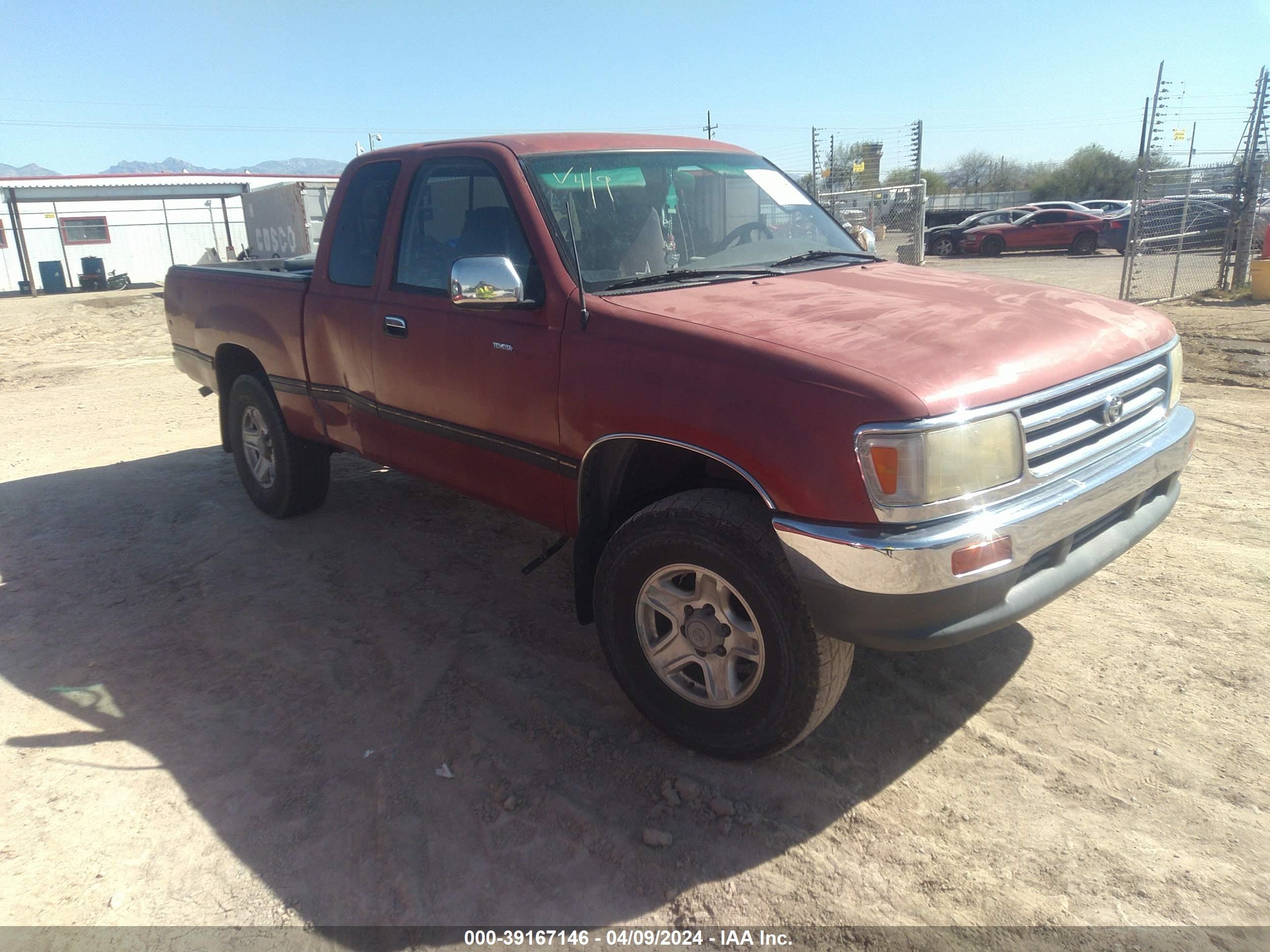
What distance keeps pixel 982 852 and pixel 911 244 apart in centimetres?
1438

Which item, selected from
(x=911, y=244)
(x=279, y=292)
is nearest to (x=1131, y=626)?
(x=279, y=292)

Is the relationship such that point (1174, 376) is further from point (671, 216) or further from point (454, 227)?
point (454, 227)

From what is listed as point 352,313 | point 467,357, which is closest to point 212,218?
point 352,313

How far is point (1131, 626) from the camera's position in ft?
12.1

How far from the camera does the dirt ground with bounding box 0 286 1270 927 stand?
2.46 metres

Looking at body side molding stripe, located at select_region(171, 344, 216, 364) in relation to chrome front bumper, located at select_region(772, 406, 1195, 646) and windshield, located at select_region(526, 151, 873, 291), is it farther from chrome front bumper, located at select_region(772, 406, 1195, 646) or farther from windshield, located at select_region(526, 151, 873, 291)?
chrome front bumper, located at select_region(772, 406, 1195, 646)

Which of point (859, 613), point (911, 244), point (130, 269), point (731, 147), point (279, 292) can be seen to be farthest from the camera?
point (130, 269)

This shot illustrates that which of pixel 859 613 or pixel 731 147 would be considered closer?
pixel 859 613

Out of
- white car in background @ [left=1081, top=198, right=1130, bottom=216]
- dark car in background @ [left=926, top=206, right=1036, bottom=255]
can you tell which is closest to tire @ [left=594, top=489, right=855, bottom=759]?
white car in background @ [left=1081, top=198, right=1130, bottom=216]

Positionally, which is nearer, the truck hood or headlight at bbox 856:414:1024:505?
headlight at bbox 856:414:1024:505

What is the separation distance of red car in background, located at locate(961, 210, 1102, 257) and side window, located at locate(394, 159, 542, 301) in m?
23.9

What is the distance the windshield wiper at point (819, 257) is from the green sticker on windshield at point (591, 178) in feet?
2.23

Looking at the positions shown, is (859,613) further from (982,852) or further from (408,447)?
(408,447)

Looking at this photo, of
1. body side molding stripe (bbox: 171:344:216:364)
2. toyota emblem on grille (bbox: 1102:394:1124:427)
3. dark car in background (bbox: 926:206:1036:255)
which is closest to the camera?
toyota emblem on grille (bbox: 1102:394:1124:427)
